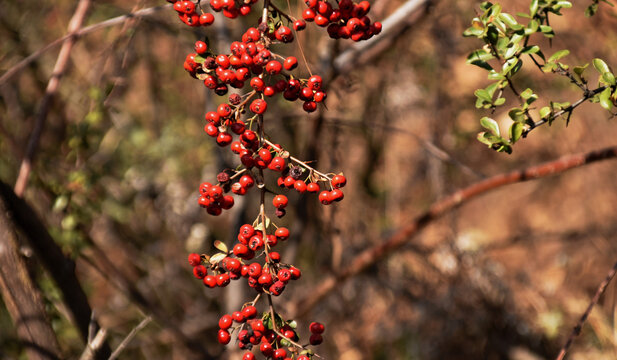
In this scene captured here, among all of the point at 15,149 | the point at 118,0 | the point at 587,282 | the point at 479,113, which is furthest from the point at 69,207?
Answer: the point at 587,282

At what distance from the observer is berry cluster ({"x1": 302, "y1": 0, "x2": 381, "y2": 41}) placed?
3.79 ft

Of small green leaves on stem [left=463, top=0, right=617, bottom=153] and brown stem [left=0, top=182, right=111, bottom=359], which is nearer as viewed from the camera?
small green leaves on stem [left=463, top=0, right=617, bottom=153]

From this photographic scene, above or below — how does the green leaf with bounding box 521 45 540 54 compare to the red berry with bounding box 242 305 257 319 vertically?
above

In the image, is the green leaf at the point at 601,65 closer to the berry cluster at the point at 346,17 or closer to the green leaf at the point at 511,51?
the green leaf at the point at 511,51

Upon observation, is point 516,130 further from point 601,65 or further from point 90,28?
point 90,28

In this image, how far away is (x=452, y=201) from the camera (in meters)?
2.23

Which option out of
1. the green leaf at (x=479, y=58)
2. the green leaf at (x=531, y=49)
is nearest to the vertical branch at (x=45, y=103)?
the green leaf at (x=479, y=58)

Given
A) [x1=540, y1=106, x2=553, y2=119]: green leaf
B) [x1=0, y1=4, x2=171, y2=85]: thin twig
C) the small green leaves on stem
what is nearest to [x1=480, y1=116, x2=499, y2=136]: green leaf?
the small green leaves on stem

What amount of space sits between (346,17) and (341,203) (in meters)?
2.71

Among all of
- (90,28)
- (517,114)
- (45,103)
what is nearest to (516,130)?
(517,114)

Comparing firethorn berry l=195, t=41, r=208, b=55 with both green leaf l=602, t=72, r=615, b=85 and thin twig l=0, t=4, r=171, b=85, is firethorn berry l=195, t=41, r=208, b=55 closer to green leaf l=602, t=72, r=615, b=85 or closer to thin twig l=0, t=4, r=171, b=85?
thin twig l=0, t=4, r=171, b=85

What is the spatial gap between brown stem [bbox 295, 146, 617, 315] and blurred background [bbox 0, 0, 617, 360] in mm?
167

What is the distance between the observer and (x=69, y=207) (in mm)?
2307

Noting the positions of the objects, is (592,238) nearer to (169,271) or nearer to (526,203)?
(526,203)
